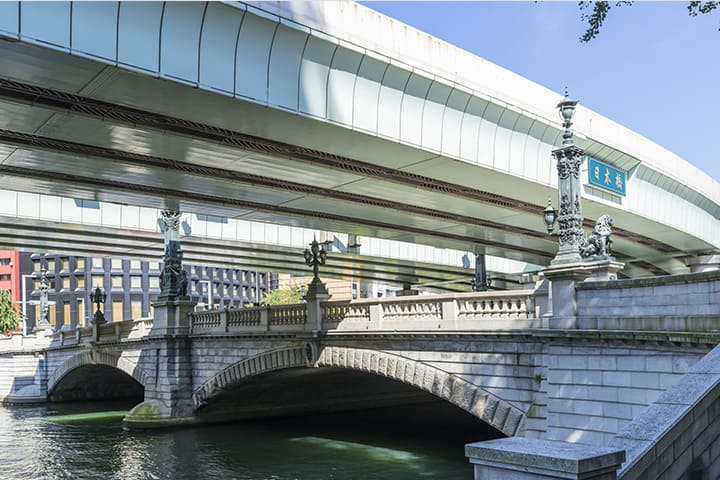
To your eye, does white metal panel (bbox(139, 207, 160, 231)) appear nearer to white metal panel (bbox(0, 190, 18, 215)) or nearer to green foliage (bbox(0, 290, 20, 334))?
white metal panel (bbox(0, 190, 18, 215))

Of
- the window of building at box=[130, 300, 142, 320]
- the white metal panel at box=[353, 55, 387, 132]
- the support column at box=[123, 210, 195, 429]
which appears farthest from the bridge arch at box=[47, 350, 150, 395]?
the window of building at box=[130, 300, 142, 320]

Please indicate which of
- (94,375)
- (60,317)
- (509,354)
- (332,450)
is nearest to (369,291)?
(60,317)

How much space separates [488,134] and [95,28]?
11.7m

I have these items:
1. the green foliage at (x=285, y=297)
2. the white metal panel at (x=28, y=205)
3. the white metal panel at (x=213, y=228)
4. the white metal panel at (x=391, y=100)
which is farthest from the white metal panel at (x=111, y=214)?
the green foliage at (x=285, y=297)

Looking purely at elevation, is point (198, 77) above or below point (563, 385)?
above

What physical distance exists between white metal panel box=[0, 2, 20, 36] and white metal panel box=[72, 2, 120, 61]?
0.99m

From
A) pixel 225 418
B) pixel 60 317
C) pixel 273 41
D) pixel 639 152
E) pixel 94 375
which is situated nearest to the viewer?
pixel 273 41

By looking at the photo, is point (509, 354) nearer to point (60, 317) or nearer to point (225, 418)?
point (225, 418)

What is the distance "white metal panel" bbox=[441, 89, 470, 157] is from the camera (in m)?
19.8

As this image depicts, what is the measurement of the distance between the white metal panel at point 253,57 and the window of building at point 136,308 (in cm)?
8040

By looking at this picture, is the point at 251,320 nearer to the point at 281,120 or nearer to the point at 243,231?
the point at 243,231

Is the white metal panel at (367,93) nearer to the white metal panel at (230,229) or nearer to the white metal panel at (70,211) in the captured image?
the white metal panel at (70,211)

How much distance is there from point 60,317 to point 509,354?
83.9 m

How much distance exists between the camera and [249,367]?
28.1 metres
